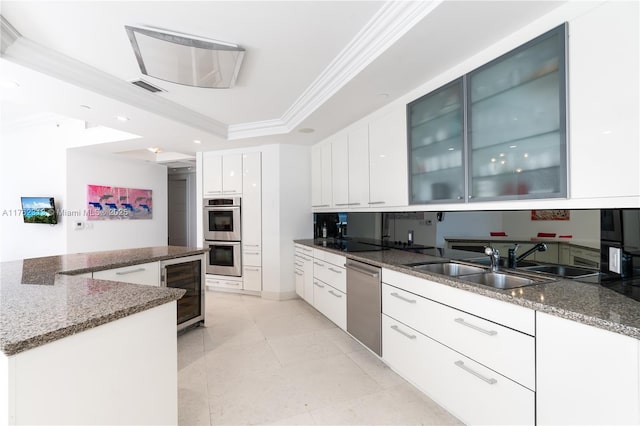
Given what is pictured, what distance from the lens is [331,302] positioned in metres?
3.10

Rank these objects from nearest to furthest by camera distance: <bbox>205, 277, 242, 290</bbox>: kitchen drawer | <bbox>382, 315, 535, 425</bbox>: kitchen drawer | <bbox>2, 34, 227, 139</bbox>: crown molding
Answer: <bbox>382, 315, 535, 425</bbox>: kitchen drawer
<bbox>2, 34, 227, 139</bbox>: crown molding
<bbox>205, 277, 242, 290</bbox>: kitchen drawer

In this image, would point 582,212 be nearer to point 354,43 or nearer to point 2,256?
point 354,43

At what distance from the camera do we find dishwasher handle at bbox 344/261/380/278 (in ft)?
7.55

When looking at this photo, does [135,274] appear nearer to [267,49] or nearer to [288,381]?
[288,381]

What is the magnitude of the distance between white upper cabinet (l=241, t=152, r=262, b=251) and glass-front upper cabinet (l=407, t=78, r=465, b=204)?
2.59 m

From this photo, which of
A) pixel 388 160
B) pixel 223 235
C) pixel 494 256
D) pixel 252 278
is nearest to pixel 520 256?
pixel 494 256

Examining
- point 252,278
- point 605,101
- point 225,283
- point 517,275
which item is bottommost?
point 225,283

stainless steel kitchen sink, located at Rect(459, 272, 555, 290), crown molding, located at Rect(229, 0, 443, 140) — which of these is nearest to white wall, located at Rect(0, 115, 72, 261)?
crown molding, located at Rect(229, 0, 443, 140)

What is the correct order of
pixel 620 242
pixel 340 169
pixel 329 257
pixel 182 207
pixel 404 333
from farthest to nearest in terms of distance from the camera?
pixel 182 207 < pixel 340 169 < pixel 329 257 < pixel 404 333 < pixel 620 242

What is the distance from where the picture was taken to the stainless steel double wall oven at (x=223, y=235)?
178 inches

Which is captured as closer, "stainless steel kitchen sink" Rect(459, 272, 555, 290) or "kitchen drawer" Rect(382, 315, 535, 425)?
"kitchen drawer" Rect(382, 315, 535, 425)

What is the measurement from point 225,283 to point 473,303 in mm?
3891

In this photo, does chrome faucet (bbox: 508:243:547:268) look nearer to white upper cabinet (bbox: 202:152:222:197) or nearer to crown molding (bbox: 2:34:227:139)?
crown molding (bbox: 2:34:227:139)

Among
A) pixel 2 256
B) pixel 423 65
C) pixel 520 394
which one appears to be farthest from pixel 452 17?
pixel 2 256
